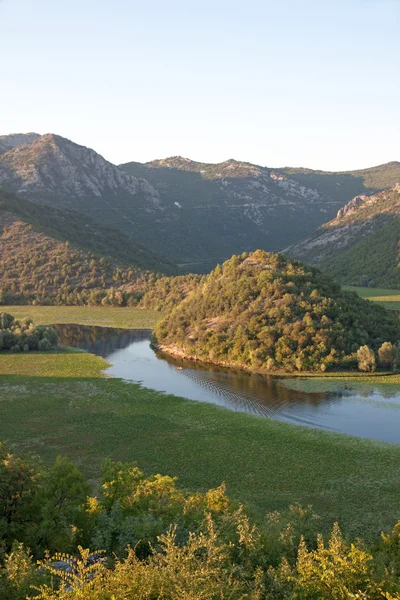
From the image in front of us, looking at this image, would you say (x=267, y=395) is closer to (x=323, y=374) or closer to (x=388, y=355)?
(x=323, y=374)

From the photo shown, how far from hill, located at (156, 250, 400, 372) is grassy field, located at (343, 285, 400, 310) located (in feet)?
150

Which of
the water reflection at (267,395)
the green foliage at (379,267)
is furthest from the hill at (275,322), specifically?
the green foliage at (379,267)

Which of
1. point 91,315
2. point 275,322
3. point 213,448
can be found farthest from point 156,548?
point 91,315

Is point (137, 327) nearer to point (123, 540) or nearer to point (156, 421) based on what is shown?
point (156, 421)

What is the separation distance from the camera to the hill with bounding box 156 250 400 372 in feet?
261

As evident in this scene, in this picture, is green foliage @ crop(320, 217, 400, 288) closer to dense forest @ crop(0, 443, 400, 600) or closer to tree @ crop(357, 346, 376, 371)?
tree @ crop(357, 346, 376, 371)

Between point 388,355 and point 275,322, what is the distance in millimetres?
18394

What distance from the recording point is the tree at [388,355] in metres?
76.9

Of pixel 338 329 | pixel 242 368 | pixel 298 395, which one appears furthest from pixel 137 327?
pixel 298 395

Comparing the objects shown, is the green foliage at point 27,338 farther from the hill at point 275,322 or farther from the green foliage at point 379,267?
the green foliage at point 379,267

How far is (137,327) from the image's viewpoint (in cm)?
12550

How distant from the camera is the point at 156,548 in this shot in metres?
24.7

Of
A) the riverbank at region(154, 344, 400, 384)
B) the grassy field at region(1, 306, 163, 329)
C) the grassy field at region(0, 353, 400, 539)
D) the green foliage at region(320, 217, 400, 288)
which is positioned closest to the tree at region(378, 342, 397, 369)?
the riverbank at region(154, 344, 400, 384)

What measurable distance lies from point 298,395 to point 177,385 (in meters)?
17.6
